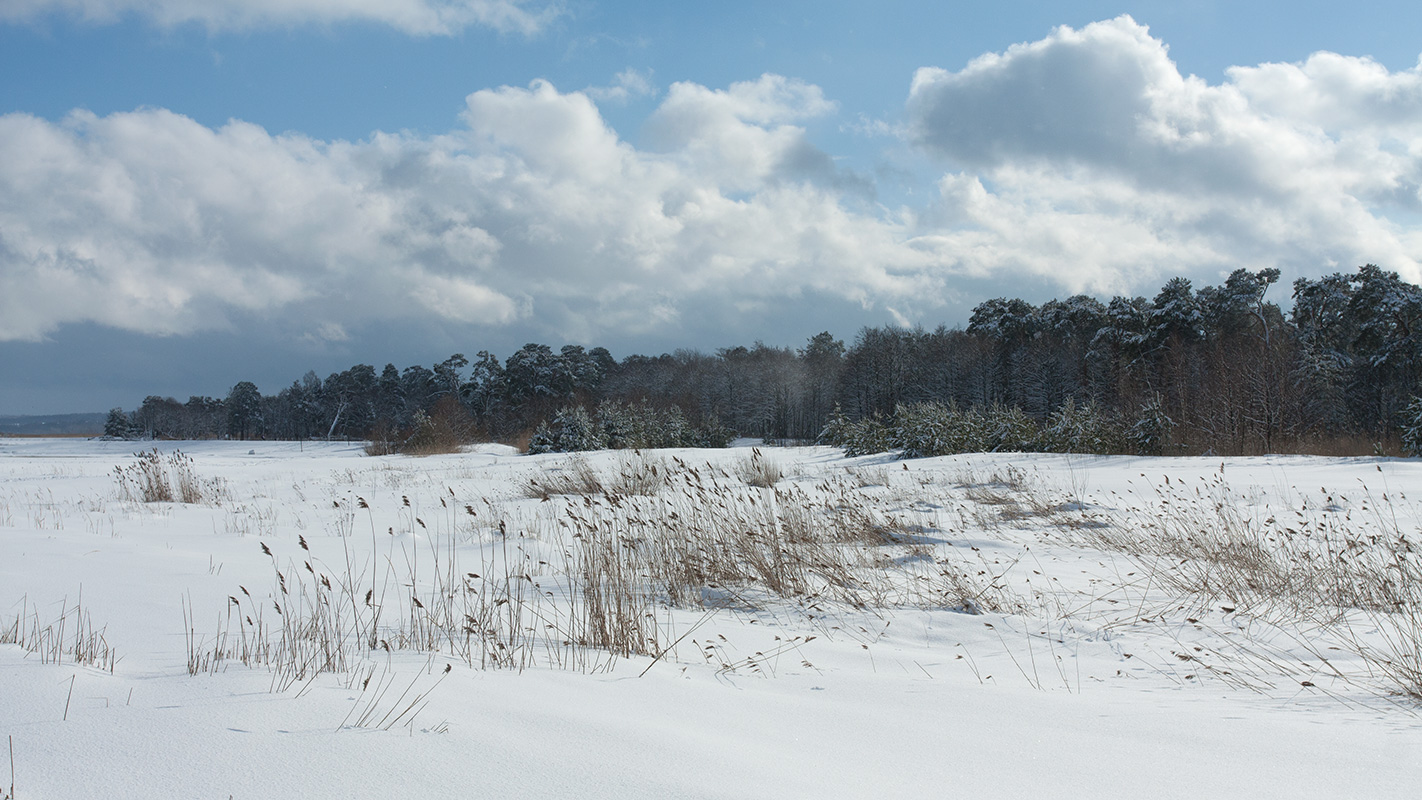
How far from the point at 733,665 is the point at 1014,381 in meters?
46.3

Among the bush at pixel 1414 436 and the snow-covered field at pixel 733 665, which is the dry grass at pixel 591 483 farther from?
the bush at pixel 1414 436

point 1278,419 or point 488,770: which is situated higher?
point 1278,419

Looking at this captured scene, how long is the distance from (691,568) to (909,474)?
7723 mm

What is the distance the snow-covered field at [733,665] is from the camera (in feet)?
5.81

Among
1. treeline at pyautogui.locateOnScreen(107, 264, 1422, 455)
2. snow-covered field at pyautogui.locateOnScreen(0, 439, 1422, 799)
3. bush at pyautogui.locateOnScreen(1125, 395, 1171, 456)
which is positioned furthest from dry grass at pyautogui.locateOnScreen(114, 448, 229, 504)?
bush at pyautogui.locateOnScreen(1125, 395, 1171, 456)

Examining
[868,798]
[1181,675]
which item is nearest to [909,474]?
[1181,675]

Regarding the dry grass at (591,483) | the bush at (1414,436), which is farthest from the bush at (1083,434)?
the dry grass at (591,483)

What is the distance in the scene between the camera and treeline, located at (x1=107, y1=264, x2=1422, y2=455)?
19.3 m

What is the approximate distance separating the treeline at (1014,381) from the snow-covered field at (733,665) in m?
12.0

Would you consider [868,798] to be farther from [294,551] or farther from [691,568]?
[294,551]

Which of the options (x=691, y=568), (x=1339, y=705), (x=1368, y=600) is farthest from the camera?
(x=691, y=568)

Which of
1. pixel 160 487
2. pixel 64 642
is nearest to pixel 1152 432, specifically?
pixel 64 642

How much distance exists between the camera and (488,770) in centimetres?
172

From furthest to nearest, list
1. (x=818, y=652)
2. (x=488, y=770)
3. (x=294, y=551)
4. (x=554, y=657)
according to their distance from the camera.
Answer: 1. (x=294, y=551)
2. (x=818, y=652)
3. (x=554, y=657)
4. (x=488, y=770)
